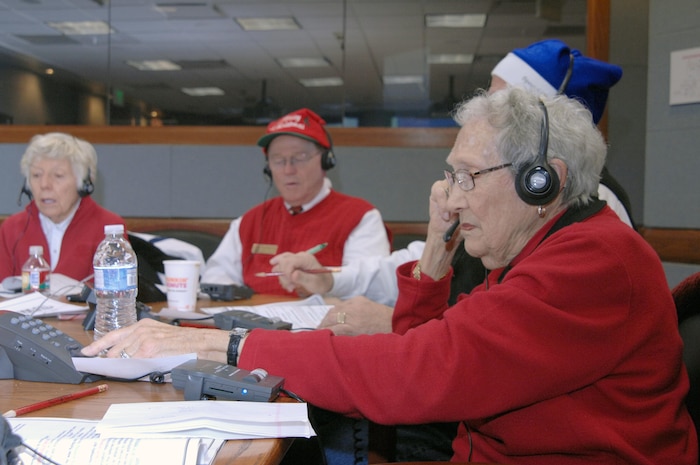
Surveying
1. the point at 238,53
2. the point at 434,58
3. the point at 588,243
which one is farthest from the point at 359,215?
the point at 238,53

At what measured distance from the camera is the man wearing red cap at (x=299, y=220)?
96.7 inches

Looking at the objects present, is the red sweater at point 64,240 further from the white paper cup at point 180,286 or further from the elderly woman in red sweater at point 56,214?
the white paper cup at point 180,286

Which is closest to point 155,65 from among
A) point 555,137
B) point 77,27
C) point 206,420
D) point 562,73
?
point 77,27

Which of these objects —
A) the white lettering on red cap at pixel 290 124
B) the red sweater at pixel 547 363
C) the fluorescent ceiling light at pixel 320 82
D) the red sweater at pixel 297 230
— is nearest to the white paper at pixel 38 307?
the red sweater at pixel 547 363

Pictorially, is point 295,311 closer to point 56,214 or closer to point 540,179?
point 540,179

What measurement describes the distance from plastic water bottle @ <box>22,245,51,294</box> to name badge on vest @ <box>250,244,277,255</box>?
2.48 ft

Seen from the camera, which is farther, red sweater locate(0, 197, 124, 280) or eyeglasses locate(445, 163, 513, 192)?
red sweater locate(0, 197, 124, 280)

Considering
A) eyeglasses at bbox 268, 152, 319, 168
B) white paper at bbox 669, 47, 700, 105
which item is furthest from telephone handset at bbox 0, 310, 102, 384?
white paper at bbox 669, 47, 700, 105

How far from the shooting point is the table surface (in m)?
0.68

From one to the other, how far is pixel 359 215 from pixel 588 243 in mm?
1645

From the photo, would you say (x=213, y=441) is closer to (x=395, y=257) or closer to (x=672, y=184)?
(x=395, y=257)

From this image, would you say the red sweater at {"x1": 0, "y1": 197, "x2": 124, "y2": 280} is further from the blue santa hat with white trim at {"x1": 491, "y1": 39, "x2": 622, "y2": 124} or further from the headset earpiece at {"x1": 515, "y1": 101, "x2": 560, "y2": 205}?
the headset earpiece at {"x1": 515, "y1": 101, "x2": 560, "y2": 205}

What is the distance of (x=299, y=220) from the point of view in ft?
8.43

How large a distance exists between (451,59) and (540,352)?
522cm
